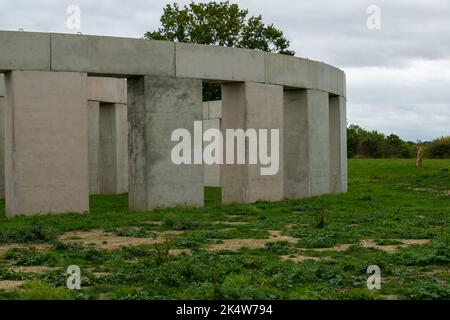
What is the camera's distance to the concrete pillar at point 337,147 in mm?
26328

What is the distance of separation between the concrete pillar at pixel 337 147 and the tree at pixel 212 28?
1711cm

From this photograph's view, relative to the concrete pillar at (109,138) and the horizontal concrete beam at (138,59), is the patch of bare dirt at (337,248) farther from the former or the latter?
the concrete pillar at (109,138)

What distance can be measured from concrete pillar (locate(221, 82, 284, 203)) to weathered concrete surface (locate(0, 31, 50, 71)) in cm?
600

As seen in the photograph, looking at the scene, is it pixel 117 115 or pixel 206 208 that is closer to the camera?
pixel 206 208

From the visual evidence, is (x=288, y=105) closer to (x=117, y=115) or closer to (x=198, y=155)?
(x=198, y=155)

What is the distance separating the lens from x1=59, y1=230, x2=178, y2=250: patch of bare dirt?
41.5ft

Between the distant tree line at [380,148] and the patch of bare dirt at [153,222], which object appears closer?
the patch of bare dirt at [153,222]

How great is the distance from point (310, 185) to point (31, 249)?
13.5 meters

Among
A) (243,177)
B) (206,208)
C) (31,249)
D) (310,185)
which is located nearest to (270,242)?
(31,249)

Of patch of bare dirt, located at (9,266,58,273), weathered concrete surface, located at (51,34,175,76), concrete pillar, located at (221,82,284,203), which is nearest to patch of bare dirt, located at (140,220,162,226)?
weathered concrete surface, located at (51,34,175,76)

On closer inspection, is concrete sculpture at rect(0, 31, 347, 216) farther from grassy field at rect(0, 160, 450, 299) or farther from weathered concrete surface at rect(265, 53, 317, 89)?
grassy field at rect(0, 160, 450, 299)

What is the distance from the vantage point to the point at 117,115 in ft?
95.0

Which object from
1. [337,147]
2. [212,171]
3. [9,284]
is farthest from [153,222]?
[212,171]

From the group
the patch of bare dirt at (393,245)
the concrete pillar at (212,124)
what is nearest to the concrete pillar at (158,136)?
the patch of bare dirt at (393,245)
